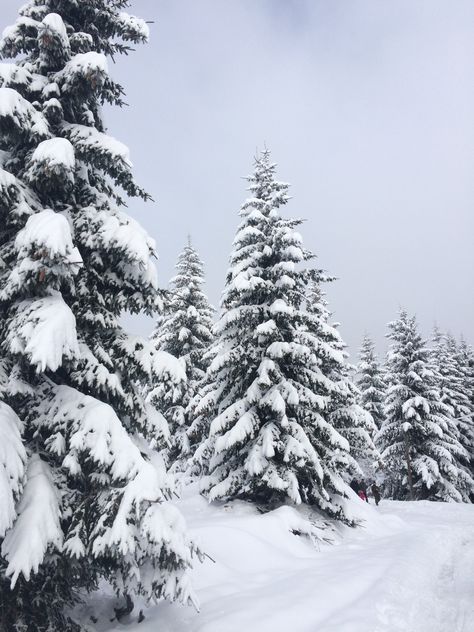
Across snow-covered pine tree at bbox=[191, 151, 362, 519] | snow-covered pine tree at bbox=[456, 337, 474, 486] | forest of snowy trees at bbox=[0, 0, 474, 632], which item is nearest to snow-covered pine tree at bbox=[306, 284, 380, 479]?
snow-covered pine tree at bbox=[191, 151, 362, 519]

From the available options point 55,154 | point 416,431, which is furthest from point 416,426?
point 55,154

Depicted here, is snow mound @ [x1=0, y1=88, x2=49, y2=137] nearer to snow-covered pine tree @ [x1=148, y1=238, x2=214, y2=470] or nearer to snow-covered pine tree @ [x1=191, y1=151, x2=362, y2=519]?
snow-covered pine tree @ [x1=191, y1=151, x2=362, y2=519]

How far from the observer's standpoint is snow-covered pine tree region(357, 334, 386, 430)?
37.6 metres

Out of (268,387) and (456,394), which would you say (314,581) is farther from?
(456,394)

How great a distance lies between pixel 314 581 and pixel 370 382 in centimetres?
3165

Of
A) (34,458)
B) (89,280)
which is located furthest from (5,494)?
(89,280)

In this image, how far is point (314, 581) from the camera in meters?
8.88

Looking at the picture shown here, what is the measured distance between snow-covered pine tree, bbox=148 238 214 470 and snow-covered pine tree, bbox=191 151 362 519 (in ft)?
24.8

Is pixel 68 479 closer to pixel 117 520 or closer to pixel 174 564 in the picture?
pixel 117 520

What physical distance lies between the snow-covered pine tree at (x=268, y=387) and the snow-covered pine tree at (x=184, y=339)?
755 centimetres

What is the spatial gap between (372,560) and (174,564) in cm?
673

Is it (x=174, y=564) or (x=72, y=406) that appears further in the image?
(x=72, y=406)

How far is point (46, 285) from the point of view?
22.7 feet

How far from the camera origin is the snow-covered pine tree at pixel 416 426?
28.1 meters
